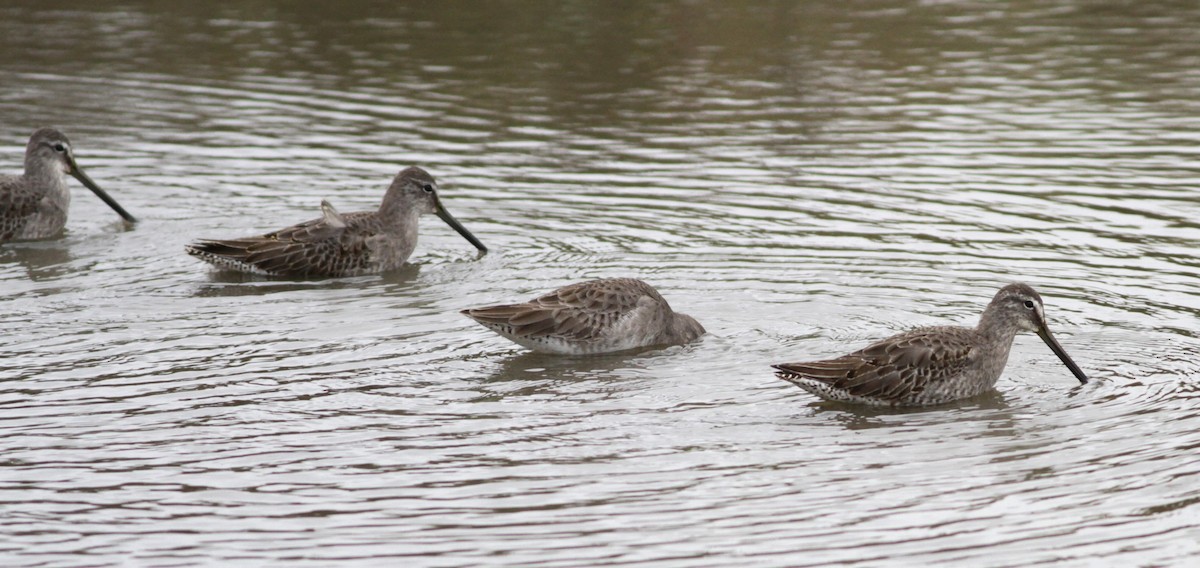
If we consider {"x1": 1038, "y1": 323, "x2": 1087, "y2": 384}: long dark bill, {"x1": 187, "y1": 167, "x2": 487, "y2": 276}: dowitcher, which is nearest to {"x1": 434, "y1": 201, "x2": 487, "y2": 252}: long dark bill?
{"x1": 187, "y1": 167, "x2": 487, "y2": 276}: dowitcher

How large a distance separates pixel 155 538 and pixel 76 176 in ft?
28.5

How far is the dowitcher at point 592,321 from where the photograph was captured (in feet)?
36.4

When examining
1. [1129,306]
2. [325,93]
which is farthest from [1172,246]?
[325,93]

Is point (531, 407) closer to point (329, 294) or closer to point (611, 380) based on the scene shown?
point (611, 380)

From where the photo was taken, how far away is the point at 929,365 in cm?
988

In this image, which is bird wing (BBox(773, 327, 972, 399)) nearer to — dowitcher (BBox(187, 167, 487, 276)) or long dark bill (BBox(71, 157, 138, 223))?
dowitcher (BBox(187, 167, 487, 276))

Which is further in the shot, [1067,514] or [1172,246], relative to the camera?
[1172,246]

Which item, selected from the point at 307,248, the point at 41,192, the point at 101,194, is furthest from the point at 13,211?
the point at 307,248

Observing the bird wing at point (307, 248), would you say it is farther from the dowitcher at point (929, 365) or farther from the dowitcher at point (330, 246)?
the dowitcher at point (929, 365)

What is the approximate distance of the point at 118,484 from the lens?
8.44 m

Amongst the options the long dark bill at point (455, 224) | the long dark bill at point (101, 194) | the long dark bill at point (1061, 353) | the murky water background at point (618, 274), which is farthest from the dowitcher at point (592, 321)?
the long dark bill at point (101, 194)

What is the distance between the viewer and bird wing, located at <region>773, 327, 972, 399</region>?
9.76 m

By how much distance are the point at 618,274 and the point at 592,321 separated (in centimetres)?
213

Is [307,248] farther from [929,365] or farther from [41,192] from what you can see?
[929,365]
